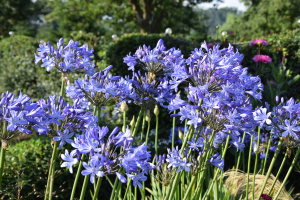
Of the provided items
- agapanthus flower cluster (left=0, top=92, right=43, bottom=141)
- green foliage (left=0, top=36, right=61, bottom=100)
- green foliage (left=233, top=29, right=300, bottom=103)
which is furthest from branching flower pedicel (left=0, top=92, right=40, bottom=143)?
green foliage (left=0, top=36, right=61, bottom=100)

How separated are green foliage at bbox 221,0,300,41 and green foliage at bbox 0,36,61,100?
15282 millimetres

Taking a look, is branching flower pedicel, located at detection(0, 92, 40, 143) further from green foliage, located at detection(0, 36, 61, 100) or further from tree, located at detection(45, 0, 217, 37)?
tree, located at detection(45, 0, 217, 37)

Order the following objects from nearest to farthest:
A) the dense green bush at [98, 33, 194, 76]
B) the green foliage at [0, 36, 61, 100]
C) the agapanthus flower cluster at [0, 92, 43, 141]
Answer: the agapanthus flower cluster at [0, 92, 43, 141] < the dense green bush at [98, 33, 194, 76] < the green foliage at [0, 36, 61, 100]

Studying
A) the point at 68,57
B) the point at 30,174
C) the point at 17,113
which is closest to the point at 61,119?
the point at 17,113

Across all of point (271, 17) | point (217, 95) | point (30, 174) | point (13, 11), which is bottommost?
point (30, 174)

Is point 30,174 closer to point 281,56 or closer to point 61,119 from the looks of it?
point 61,119

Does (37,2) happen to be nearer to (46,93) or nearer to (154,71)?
(46,93)

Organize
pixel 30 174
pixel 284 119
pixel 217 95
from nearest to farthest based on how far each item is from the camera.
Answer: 1. pixel 217 95
2. pixel 284 119
3. pixel 30 174

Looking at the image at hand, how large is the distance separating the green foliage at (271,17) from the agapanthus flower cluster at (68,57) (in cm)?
1866

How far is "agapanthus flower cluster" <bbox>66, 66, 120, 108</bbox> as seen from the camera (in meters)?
1.60

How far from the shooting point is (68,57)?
1.93m

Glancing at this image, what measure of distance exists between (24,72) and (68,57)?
7436mm

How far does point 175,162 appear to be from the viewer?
61.5 inches

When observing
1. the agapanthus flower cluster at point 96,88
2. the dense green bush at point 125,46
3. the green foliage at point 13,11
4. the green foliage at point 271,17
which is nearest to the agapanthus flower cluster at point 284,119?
the agapanthus flower cluster at point 96,88
